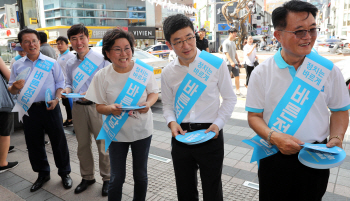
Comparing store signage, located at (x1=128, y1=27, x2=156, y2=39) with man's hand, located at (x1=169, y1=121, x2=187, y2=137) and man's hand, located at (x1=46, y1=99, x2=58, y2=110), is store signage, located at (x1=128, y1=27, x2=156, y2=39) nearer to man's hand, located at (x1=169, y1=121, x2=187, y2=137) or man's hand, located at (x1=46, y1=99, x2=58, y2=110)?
man's hand, located at (x1=46, y1=99, x2=58, y2=110)

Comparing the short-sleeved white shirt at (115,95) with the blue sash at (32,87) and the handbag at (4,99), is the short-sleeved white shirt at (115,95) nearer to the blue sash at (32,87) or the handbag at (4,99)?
the blue sash at (32,87)

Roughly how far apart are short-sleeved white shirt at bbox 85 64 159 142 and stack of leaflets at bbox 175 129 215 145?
554mm

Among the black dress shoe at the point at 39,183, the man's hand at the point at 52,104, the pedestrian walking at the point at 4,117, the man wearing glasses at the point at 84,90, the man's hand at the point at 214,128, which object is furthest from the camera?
the pedestrian walking at the point at 4,117

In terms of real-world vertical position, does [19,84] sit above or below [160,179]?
above

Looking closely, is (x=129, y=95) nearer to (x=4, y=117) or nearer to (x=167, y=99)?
(x=167, y=99)

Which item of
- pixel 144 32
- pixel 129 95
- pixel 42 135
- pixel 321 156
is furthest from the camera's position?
pixel 144 32

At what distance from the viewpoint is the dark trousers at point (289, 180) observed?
1470 millimetres

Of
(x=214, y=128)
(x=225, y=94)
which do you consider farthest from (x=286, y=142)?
(x=225, y=94)

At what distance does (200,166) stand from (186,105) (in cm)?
45

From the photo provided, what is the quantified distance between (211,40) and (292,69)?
38.5 m

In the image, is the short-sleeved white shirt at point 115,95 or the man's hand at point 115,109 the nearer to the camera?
the man's hand at point 115,109

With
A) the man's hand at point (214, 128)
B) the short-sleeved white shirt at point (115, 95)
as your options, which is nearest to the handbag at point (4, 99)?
the short-sleeved white shirt at point (115, 95)

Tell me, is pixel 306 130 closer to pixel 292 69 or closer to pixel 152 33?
pixel 292 69

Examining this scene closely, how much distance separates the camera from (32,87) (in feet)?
9.38
